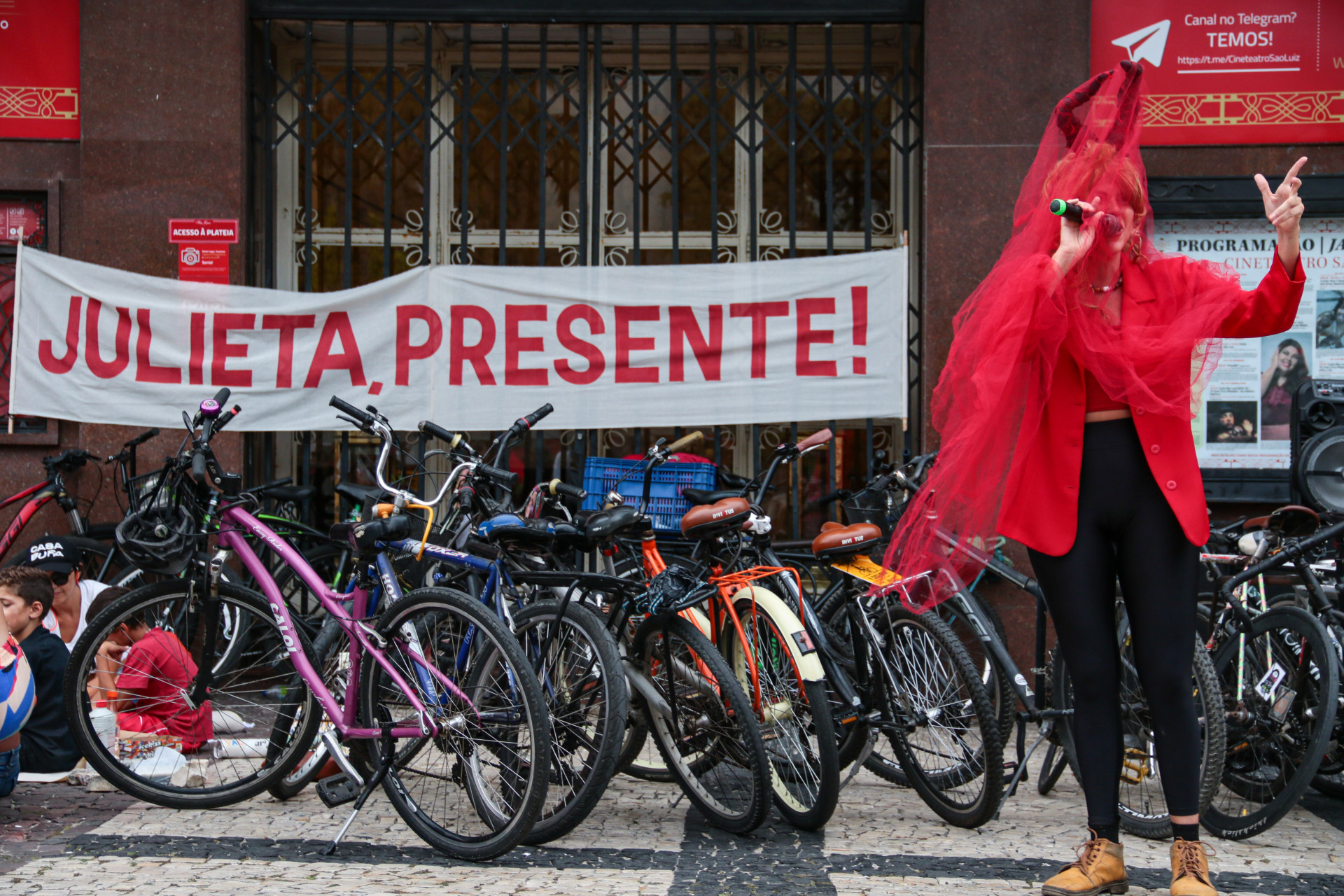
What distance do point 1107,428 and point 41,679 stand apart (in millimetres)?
4000

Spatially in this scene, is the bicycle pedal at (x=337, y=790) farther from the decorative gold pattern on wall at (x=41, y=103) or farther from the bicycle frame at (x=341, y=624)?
the decorative gold pattern on wall at (x=41, y=103)

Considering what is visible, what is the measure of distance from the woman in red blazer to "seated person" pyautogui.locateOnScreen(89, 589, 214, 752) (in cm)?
281

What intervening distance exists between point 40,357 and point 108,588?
4.36 feet

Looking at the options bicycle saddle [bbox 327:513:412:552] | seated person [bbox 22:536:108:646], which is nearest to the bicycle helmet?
bicycle saddle [bbox 327:513:412:552]

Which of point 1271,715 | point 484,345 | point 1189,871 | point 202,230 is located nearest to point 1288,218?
point 1189,871

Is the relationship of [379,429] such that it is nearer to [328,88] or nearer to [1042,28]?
[328,88]

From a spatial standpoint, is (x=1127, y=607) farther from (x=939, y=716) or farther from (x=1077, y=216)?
(x=1077, y=216)

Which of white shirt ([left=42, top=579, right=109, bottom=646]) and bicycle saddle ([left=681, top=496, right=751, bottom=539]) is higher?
bicycle saddle ([left=681, top=496, right=751, bottom=539])

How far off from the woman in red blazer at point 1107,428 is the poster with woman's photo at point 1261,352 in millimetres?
3187

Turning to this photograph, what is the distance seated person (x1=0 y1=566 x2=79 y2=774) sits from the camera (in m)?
4.39

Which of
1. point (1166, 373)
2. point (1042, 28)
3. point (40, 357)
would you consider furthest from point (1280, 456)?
point (40, 357)

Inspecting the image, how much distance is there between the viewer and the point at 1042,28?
241 inches

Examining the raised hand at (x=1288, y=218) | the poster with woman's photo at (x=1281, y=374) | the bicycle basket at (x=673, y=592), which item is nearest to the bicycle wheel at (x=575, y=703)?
the bicycle basket at (x=673, y=592)

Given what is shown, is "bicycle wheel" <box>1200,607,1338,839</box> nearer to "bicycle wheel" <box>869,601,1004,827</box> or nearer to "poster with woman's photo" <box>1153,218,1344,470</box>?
"bicycle wheel" <box>869,601,1004,827</box>
